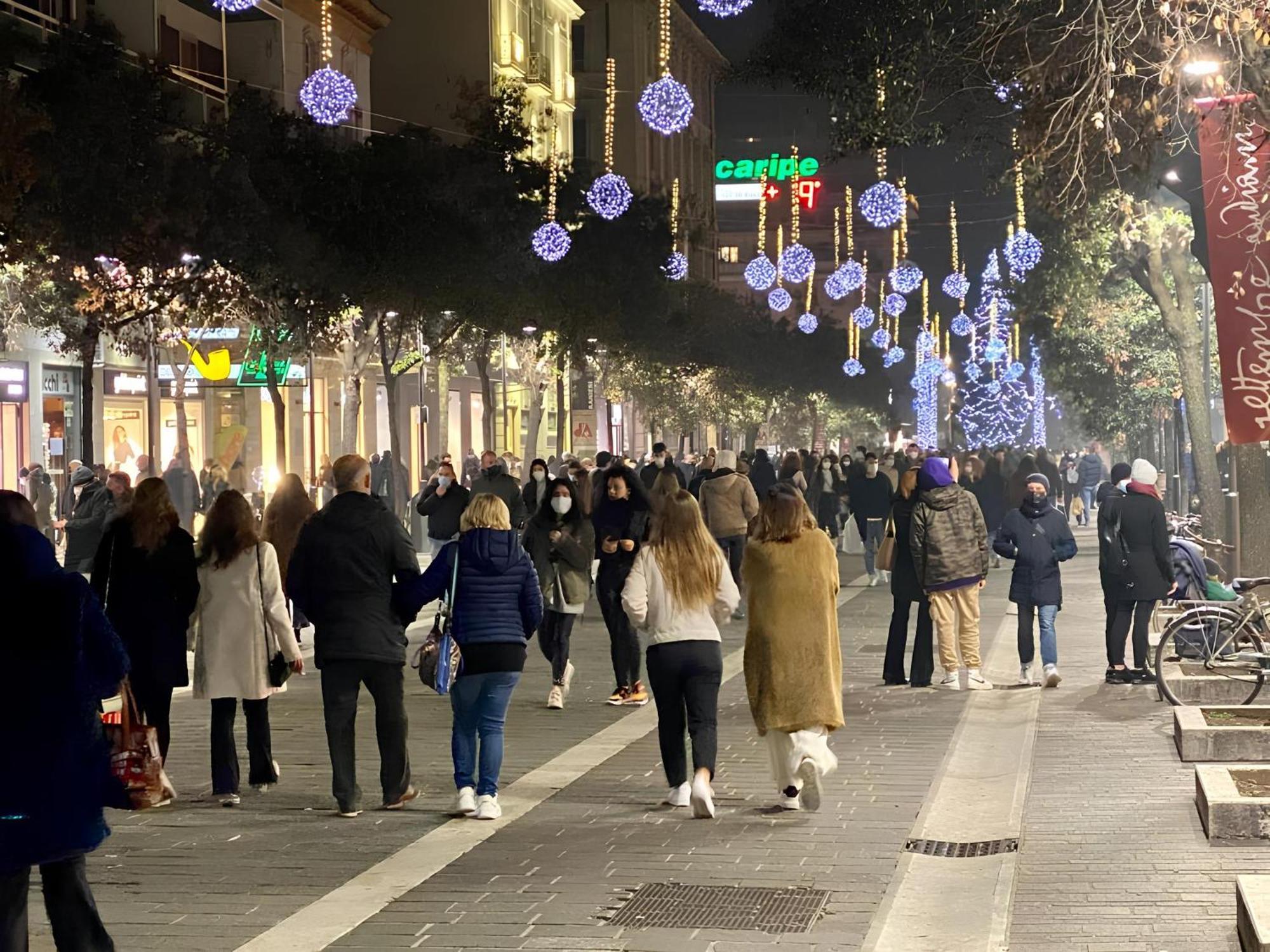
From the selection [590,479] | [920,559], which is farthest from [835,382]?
[920,559]

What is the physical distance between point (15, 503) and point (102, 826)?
1225 millimetres

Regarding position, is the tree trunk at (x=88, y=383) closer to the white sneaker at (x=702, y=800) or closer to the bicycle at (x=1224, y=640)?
the bicycle at (x=1224, y=640)

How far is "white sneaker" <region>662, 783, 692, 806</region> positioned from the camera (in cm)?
971

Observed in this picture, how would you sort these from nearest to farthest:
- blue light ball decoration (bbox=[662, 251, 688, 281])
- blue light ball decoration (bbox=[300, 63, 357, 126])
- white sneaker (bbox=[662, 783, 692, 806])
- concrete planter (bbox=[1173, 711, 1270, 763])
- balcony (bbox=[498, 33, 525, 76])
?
white sneaker (bbox=[662, 783, 692, 806]) < concrete planter (bbox=[1173, 711, 1270, 763]) < blue light ball decoration (bbox=[300, 63, 357, 126]) < blue light ball decoration (bbox=[662, 251, 688, 281]) < balcony (bbox=[498, 33, 525, 76])

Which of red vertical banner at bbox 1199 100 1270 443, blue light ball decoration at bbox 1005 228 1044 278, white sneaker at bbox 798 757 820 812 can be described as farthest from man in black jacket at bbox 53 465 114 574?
blue light ball decoration at bbox 1005 228 1044 278

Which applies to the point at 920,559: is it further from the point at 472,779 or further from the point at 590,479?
the point at 590,479

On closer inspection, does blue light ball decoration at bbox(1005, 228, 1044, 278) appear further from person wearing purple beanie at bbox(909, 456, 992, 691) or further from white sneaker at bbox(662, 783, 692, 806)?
white sneaker at bbox(662, 783, 692, 806)

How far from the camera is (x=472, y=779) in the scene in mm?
9594

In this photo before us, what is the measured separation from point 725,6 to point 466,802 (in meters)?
7.19

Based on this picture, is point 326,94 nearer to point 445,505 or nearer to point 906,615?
point 445,505

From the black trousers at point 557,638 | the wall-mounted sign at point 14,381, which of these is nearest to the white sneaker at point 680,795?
the black trousers at point 557,638

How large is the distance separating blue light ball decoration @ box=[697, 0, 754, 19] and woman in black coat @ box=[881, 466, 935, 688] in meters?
3.81

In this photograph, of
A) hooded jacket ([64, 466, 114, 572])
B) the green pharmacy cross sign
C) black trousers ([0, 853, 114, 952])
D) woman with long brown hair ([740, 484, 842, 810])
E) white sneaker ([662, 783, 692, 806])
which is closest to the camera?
black trousers ([0, 853, 114, 952])

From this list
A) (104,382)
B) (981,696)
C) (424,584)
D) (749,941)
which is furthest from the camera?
(104,382)
